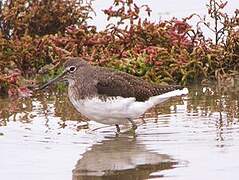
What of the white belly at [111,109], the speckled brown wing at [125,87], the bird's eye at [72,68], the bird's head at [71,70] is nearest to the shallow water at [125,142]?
the white belly at [111,109]

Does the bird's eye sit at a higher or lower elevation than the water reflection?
higher

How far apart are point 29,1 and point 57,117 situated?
367cm

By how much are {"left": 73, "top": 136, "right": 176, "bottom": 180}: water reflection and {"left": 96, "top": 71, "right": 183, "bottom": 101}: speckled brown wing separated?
2.34 ft

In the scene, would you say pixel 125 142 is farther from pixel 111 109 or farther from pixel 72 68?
pixel 72 68

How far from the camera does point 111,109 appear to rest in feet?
29.0

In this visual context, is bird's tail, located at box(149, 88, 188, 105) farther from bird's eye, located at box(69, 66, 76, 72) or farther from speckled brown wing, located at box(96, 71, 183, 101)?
bird's eye, located at box(69, 66, 76, 72)

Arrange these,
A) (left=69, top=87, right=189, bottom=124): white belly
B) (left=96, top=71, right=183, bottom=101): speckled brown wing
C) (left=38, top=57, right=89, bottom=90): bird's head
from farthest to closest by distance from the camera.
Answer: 1. (left=38, top=57, right=89, bottom=90): bird's head
2. (left=96, top=71, right=183, bottom=101): speckled brown wing
3. (left=69, top=87, right=189, bottom=124): white belly

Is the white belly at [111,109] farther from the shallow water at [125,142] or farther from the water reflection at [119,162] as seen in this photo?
the water reflection at [119,162]

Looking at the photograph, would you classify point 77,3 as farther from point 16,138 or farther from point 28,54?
point 16,138

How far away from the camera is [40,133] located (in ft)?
29.2

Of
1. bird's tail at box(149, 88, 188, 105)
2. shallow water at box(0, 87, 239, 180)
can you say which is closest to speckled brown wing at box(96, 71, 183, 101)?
bird's tail at box(149, 88, 188, 105)

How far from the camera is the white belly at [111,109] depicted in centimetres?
880

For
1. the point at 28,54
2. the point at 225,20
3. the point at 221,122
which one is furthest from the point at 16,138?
the point at 225,20

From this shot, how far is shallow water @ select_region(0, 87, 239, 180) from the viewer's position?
23.6ft
